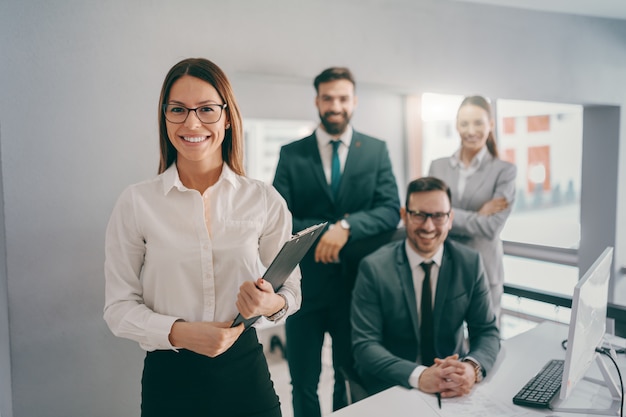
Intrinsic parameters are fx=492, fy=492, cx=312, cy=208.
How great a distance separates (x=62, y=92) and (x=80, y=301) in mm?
813

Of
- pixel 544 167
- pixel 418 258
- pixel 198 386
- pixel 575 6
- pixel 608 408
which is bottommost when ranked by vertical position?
pixel 608 408

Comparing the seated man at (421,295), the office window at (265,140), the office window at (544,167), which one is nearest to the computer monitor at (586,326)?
the seated man at (421,295)

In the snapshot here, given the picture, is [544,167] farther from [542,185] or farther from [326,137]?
[326,137]

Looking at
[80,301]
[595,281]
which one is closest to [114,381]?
[80,301]

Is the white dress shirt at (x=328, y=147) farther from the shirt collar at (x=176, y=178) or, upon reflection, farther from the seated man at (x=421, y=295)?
the shirt collar at (x=176, y=178)

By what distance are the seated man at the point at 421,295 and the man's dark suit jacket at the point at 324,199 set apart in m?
0.27

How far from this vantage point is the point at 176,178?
1447 millimetres

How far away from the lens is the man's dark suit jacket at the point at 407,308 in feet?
6.72

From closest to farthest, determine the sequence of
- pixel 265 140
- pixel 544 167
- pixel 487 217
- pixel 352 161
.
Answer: pixel 352 161
pixel 487 217
pixel 265 140
pixel 544 167

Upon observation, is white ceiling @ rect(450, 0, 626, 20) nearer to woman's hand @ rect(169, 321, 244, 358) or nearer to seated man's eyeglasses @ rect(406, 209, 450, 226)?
seated man's eyeglasses @ rect(406, 209, 450, 226)

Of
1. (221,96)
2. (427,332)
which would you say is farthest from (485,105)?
(221,96)

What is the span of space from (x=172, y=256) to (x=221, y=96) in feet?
1.59

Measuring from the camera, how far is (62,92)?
187 cm

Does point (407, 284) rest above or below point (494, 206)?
below
